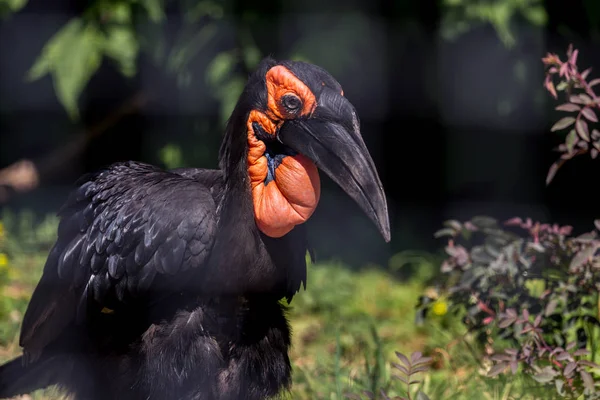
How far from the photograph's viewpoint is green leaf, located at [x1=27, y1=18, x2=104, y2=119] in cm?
308

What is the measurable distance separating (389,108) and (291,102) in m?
1.71

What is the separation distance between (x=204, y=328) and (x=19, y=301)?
3.82 ft

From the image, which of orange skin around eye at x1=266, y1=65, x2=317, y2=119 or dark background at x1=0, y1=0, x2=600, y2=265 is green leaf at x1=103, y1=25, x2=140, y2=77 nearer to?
dark background at x1=0, y1=0, x2=600, y2=265

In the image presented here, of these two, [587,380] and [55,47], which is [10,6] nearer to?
[55,47]

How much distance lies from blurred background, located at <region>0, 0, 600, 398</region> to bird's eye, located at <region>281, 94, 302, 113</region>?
104cm

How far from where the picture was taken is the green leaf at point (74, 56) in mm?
3078

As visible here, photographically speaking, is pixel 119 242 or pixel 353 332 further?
pixel 353 332

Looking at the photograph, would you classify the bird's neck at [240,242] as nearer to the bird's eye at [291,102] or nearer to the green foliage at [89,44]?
the bird's eye at [291,102]

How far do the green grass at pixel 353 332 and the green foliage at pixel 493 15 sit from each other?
90 centimetres

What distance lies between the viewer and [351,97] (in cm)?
322

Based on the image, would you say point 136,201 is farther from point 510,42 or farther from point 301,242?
point 510,42

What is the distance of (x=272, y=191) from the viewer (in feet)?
6.00

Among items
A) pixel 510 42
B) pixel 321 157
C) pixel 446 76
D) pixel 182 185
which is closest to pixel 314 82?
pixel 321 157

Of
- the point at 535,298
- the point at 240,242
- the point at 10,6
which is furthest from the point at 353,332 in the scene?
the point at 10,6
